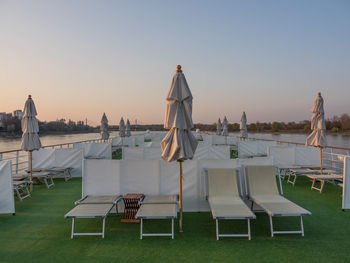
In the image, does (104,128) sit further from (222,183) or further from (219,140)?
(222,183)

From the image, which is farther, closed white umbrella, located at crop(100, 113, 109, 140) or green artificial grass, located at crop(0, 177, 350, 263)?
closed white umbrella, located at crop(100, 113, 109, 140)

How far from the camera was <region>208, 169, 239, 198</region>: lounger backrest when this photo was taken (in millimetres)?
4055

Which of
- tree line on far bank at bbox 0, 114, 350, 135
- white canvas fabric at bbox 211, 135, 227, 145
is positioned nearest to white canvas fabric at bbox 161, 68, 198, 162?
white canvas fabric at bbox 211, 135, 227, 145

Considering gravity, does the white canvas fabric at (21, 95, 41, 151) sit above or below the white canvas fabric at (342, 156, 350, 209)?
above

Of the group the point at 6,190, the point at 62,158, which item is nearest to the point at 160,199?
the point at 6,190

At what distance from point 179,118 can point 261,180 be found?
2.15 metres

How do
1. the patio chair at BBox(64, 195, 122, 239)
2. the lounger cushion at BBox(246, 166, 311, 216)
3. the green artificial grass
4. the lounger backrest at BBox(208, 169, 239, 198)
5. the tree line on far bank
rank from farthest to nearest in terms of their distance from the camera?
the tree line on far bank → the lounger backrest at BBox(208, 169, 239, 198) → the lounger cushion at BBox(246, 166, 311, 216) → the patio chair at BBox(64, 195, 122, 239) → the green artificial grass

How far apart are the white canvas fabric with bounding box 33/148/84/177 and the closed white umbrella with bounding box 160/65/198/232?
580 centimetres

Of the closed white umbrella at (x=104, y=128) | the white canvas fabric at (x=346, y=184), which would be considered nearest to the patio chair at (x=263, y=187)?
the white canvas fabric at (x=346, y=184)

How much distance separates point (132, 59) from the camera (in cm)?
1420

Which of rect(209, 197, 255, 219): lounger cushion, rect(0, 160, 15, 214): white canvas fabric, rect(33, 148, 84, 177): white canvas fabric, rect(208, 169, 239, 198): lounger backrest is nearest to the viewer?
rect(209, 197, 255, 219): lounger cushion

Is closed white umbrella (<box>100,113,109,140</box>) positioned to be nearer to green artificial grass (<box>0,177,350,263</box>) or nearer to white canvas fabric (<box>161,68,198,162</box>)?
green artificial grass (<box>0,177,350,263</box>)

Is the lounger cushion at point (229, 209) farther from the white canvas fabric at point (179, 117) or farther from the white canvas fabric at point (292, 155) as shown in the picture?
the white canvas fabric at point (292, 155)

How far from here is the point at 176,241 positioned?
3.11 metres
